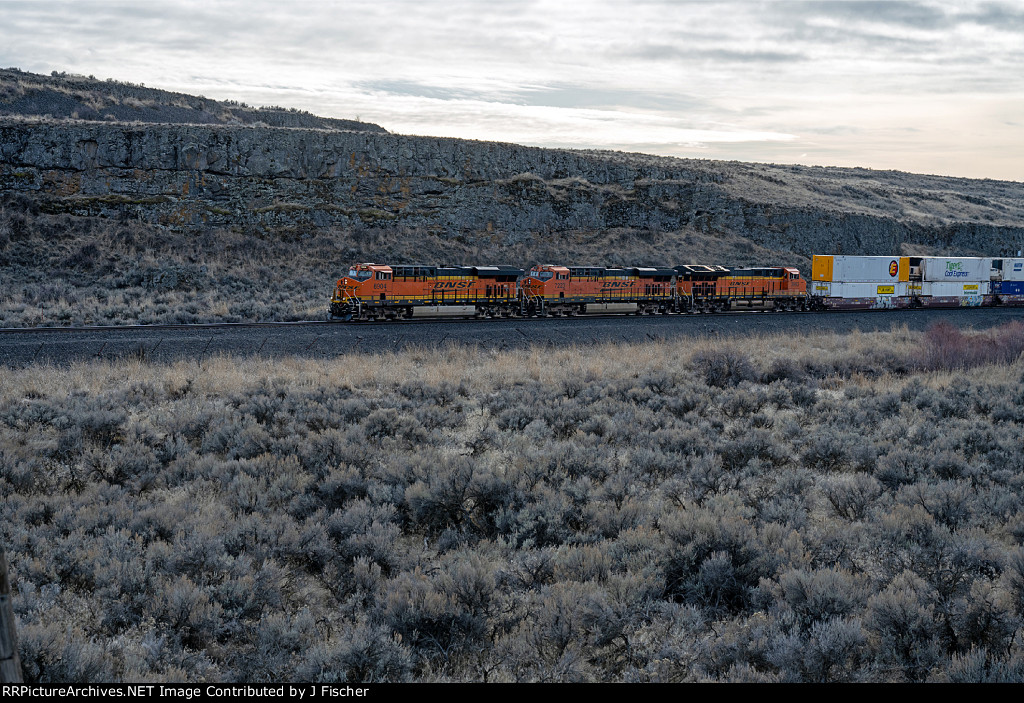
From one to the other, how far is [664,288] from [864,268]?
14920 mm

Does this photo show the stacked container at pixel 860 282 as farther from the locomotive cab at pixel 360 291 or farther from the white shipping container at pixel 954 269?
the locomotive cab at pixel 360 291

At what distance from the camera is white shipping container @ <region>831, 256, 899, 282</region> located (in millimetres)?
42344

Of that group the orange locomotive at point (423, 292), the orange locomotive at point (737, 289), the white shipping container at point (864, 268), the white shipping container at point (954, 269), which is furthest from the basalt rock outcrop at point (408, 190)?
the orange locomotive at point (423, 292)

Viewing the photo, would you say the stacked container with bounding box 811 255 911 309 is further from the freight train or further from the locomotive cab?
the locomotive cab

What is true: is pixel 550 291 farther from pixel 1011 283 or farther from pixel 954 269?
pixel 1011 283

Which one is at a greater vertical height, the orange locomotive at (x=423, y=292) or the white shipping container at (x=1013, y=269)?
the white shipping container at (x=1013, y=269)

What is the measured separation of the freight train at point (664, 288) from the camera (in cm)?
3139

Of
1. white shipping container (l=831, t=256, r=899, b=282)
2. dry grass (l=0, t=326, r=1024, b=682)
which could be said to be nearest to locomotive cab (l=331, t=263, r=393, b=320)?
dry grass (l=0, t=326, r=1024, b=682)

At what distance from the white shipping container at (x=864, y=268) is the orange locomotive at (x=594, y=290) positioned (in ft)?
40.0

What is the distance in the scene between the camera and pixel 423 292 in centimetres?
3194

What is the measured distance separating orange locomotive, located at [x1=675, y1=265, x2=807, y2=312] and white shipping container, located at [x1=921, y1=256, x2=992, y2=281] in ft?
31.1

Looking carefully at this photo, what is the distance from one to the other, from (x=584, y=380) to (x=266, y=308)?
19.8 metres

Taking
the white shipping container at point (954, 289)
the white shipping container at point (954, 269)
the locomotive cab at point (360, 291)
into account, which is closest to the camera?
the locomotive cab at point (360, 291)
